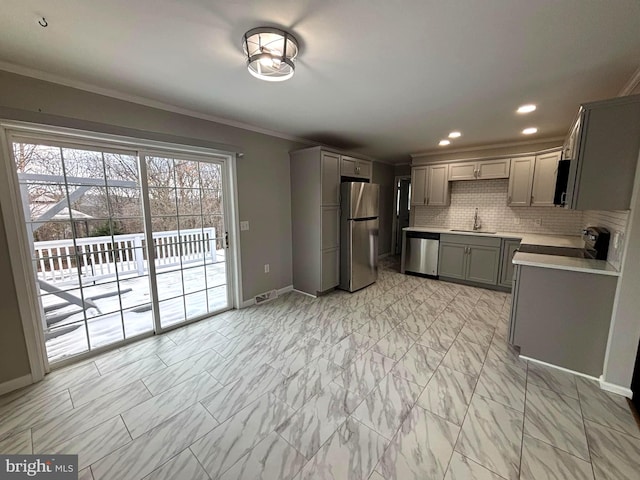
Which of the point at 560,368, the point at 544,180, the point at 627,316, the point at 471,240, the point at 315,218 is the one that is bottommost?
the point at 560,368

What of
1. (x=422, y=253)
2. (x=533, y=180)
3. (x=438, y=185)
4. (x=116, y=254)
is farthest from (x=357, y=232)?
(x=116, y=254)

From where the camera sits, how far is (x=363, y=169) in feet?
14.1

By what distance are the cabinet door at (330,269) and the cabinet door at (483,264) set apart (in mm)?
2243

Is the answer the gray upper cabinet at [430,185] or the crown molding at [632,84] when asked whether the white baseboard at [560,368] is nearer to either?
the crown molding at [632,84]

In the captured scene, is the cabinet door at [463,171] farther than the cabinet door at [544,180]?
Yes

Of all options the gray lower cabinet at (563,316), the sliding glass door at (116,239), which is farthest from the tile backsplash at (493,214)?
the sliding glass door at (116,239)

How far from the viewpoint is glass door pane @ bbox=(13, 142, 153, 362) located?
6.81 ft

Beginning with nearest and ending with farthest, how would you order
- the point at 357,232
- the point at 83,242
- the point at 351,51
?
1. the point at 351,51
2. the point at 83,242
3. the point at 357,232

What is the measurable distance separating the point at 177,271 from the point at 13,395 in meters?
1.46

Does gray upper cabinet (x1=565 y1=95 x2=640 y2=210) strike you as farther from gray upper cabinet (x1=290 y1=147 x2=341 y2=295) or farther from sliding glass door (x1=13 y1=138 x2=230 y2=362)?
sliding glass door (x1=13 y1=138 x2=230 y2=362)

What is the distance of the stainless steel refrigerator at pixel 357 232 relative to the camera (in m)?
3.85

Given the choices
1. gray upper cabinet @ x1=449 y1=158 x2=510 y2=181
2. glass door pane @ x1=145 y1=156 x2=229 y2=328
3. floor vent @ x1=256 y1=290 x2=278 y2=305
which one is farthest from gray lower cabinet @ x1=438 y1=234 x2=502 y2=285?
glass door pane @ x1=145 y1=156 x2=229 y2=328

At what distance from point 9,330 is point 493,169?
20.0 ft

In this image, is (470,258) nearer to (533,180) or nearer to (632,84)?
(533,180)
